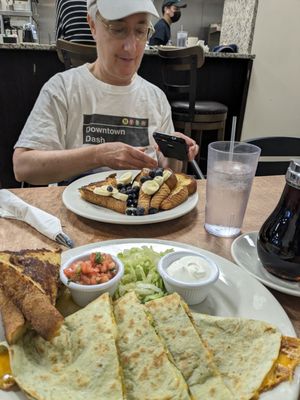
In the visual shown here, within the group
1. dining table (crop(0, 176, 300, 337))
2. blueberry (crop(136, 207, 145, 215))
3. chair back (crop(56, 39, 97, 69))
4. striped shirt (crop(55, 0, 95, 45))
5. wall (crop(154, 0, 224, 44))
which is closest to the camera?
dining table (crop(0, 176, 300, 337))

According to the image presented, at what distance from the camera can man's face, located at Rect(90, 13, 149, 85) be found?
5.81 feet

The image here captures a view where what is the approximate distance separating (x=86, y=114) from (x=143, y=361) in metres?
1.58

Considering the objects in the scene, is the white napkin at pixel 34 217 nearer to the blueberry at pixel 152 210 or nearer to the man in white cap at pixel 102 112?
the blueberry at pixel 152 210

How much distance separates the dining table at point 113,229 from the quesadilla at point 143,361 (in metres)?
0.39

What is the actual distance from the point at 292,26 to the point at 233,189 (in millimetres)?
3915

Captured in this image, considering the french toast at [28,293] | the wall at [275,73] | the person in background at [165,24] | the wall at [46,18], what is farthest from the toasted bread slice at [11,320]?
the wall at [46,18]

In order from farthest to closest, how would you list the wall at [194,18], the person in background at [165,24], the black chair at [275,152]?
the wall at [194,18], the person in background at [165,24], the black chair at [275,152]

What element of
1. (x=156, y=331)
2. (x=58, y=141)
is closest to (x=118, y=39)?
(x=58, y=141)

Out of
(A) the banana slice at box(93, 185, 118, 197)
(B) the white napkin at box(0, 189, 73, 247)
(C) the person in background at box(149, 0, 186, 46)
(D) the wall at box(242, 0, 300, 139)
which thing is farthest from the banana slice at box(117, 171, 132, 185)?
(C) the person in background at box(149, 0, 186, 46)

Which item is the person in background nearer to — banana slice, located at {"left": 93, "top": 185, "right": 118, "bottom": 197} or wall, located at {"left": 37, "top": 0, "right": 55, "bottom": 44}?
wall, located at {"left": 37, "top": 0, "right": 55, "bottom": 44}

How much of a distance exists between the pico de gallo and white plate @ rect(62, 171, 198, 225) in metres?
0.30

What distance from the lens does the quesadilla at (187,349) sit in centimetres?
61

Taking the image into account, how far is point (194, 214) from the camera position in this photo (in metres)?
1.37

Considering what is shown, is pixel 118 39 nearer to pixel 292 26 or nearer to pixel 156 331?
pixel 156 331
